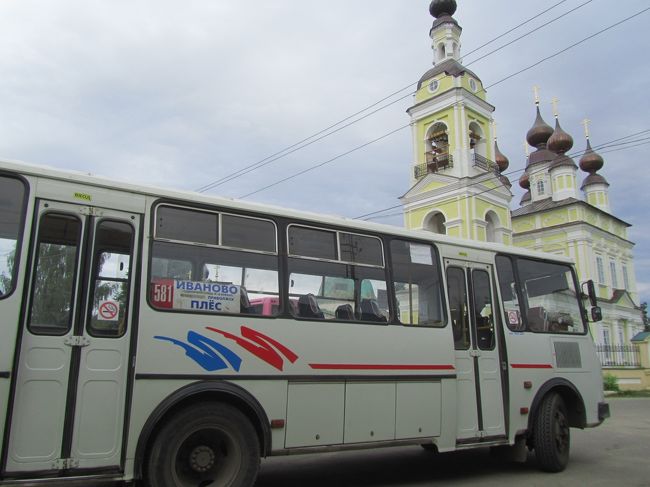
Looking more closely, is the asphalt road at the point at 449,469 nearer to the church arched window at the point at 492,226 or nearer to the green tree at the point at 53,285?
the green tree at the point at 53,285

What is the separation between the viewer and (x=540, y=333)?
816 centimetres

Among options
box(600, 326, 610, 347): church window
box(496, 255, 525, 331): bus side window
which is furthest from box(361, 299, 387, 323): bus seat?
box(600, 326, 610, 347): church window

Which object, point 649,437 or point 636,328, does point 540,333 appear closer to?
point 649,437

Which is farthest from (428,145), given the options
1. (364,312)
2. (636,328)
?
(364,312)

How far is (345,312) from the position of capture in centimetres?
638

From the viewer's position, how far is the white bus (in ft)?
15.6

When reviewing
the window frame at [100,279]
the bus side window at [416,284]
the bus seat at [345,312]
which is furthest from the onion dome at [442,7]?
the window frame at [100,279]

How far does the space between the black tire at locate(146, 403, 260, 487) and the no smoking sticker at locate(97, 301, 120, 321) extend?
1086 millimetres

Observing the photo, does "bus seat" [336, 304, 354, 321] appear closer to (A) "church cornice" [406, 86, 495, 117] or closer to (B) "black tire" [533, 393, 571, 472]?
(B) "black tire" [533, 393, 571, 472]

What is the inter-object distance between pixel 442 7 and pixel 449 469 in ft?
119

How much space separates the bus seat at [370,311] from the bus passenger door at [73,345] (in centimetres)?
260

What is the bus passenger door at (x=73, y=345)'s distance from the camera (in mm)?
4609

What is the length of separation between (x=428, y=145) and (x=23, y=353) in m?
33.0

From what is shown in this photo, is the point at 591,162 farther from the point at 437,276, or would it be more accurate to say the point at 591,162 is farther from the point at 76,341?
the point at 76,341
